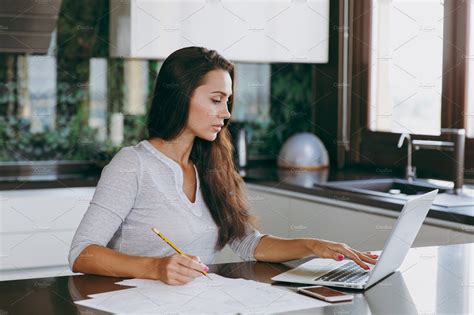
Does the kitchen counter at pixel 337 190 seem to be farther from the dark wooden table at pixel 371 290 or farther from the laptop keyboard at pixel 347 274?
the laptop keyboard at pixel 347 274

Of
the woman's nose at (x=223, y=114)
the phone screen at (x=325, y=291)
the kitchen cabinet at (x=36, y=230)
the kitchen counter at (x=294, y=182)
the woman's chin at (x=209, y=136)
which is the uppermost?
the woman's nose at (x=223, y=114)

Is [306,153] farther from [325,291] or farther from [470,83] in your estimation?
[325,291]

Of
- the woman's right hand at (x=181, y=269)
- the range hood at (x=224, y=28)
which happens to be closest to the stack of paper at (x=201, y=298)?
the woman's right hand at (x=181, y=269)

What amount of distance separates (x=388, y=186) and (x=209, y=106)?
1461 millimetres

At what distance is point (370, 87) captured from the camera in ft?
11.0

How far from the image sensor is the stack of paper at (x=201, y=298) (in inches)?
49.4

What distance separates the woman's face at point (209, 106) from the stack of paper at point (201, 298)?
46cm

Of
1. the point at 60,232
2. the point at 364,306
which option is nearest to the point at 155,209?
the point at 364,306

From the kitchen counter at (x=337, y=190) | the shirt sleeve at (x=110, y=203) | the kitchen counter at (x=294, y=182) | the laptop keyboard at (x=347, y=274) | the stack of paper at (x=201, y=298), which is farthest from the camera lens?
the kitchen counter at (x=294, y=182)

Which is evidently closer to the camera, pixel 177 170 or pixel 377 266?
pixel 377 266

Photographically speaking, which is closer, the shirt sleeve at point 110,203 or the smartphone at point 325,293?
the smartphone at point 325,293

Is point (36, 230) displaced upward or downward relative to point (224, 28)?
downward

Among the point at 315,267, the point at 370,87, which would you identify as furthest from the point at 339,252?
the point at 370,87

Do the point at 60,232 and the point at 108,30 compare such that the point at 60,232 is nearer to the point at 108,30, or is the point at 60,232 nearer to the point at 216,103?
the point at 108,30
